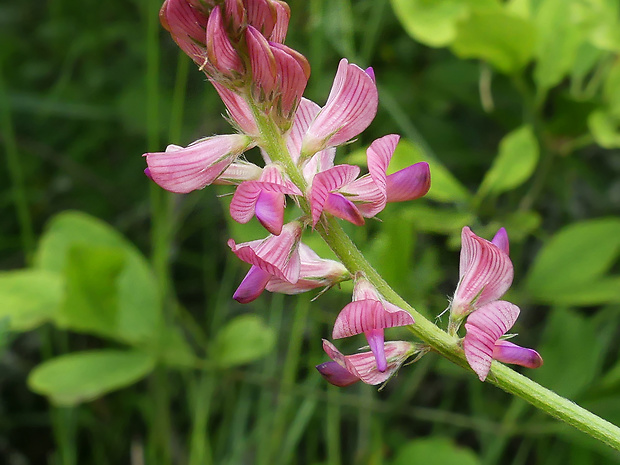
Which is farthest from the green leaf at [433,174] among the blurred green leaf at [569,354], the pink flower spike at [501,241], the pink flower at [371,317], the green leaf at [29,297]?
the green leaf at [29,297]

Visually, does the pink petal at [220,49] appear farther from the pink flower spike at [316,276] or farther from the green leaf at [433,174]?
the green leaf at [433,174]

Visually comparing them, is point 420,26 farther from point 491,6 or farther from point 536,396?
point 536,396

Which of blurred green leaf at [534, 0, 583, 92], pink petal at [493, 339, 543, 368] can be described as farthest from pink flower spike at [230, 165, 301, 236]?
blurred green leaf at [534, 0, 583, 92]

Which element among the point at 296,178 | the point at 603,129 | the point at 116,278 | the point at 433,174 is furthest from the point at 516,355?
the point at 116,278

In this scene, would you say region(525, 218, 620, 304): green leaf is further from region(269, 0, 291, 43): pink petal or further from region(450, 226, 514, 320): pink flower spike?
region(269, 0, 291, 43): pink petal

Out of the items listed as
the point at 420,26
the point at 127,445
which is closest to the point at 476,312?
the point at 420,26

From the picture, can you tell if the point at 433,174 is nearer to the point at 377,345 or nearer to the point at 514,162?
the point at 514,162
